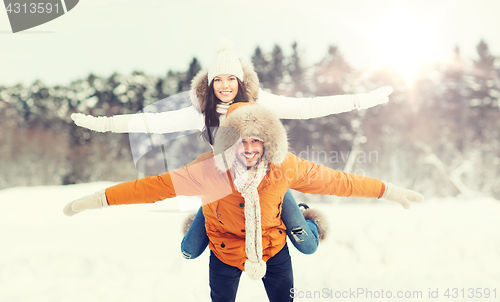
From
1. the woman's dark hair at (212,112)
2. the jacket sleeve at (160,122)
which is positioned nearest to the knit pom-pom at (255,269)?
the woman's dark hair at (212,112)

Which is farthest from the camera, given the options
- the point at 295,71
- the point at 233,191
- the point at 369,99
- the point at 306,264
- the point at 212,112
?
the point at 295,71

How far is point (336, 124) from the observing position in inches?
525

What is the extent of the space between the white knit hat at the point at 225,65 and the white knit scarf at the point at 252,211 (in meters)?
1.00

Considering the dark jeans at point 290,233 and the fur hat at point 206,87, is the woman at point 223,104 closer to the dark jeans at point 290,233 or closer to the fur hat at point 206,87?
the fur hat at point 206,87

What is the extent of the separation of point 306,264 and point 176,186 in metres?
2.25

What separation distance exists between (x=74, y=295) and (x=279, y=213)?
2.43 meters

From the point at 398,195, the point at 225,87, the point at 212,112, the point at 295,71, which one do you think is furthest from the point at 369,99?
the point at 295,71

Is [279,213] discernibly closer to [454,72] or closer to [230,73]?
[230,73]

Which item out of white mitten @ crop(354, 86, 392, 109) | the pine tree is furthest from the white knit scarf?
the pine tree

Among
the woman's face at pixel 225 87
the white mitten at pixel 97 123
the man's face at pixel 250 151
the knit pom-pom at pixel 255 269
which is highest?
the woman's face at pixel 225 87

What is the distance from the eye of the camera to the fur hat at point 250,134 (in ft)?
5.82

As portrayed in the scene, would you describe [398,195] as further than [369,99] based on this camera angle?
No

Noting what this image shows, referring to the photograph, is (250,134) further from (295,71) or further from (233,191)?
(295,71)

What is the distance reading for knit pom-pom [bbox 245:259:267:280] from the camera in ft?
6.11
